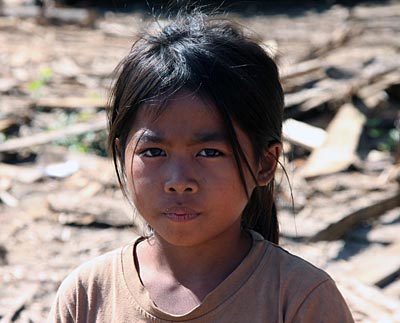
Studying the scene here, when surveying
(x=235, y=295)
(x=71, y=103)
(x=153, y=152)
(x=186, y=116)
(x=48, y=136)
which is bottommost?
(x=71, y=103)

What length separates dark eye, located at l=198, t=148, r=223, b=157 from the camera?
225cm

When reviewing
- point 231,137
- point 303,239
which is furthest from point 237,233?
point 303,239

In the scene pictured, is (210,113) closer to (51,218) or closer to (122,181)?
(122,181)

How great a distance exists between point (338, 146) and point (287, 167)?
503mm

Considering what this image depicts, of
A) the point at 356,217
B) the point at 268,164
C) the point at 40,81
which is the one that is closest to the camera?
the point at 268,164

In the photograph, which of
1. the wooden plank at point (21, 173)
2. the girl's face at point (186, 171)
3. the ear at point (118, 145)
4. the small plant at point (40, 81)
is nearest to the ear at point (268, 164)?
the girl's face at point (186, 171)

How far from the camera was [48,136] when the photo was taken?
24.3 feet

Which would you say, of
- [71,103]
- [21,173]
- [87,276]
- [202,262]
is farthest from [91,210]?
[202,262]

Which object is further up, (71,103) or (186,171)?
(186,171)

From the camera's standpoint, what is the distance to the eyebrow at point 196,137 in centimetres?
224

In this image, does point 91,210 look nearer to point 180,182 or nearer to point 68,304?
point 68,304

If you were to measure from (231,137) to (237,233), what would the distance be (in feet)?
1.05

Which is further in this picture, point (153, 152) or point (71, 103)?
point (71, 103)

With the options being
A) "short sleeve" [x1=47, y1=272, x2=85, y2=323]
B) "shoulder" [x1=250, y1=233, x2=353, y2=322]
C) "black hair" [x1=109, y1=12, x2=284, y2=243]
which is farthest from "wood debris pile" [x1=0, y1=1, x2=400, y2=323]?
"short sleeve" [x1=47, y1=272, x2=85, y2=323]
